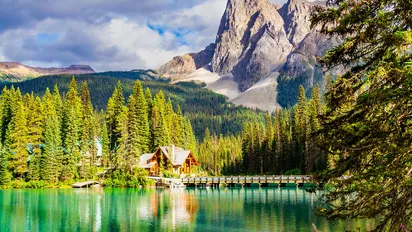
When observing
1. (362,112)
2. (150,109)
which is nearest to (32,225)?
(362,112)

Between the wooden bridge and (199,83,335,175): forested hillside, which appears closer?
the wooden bridge

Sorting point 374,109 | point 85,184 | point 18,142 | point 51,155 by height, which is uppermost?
point 18,142

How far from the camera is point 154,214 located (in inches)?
1428

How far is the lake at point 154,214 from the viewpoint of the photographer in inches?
1182

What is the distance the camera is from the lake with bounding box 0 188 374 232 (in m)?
30.0

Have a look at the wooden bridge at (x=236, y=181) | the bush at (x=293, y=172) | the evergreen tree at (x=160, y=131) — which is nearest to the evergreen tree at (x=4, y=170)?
the evergreen tree at (x=160, y=131)

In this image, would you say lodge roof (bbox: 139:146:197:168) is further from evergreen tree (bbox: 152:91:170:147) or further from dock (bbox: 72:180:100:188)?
dock (bbox: 72:180:100:188)

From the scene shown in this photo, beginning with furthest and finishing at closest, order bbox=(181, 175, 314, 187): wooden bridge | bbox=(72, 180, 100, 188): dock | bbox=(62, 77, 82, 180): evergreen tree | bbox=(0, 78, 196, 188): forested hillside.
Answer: bbox=(181, 175, 314, 187): wooden bridge → bbox=(62, 77, 82, 180): evergreen tree → bbox=(0, 78, 196, 188): forested hillside → bbox=(72, 180, 100, 188): dock

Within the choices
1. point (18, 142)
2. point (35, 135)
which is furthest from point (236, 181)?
point (18, 142)

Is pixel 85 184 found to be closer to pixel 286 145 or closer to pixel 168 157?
pixel 168 157

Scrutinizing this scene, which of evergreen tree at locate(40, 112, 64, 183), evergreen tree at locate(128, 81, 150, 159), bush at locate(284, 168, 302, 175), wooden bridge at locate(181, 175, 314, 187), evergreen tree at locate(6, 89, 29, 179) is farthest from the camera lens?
bush at locate(284, 168, 302, 175)

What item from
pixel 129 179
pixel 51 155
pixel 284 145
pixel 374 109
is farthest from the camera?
pixel 284 145

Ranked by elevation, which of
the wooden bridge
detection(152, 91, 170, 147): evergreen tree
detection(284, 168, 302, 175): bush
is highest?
detection(152, 91, 170, 147): evergreen tree

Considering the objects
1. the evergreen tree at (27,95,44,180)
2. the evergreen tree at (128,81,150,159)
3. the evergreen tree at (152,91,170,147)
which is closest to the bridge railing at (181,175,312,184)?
the evergreen tree at (128,81,150,159)
